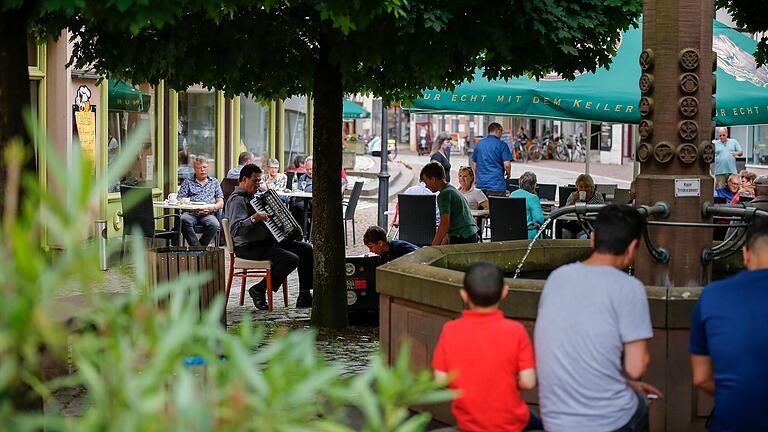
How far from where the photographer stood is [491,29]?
8.88 m

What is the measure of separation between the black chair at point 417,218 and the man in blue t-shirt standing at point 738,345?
379 inches

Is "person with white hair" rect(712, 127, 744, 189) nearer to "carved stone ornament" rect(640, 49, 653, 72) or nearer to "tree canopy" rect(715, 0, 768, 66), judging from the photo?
"tree canopy" rect(715, 0, 768, 66)

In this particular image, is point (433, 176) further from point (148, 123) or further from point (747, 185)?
point (747, 185)

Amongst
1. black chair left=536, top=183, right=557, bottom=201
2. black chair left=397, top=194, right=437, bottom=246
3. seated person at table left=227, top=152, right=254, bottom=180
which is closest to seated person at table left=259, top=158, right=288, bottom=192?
seated person at table left=227, top=152, right=254, bottom=180

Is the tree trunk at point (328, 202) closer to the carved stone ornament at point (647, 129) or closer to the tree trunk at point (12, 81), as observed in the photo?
the carved stone ornament at point (647, 129)

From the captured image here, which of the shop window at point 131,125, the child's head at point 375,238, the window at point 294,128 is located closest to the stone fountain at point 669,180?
the child's head at point 375,238

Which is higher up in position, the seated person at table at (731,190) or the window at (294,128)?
the window at (294,128)

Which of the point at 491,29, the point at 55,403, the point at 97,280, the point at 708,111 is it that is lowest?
the point at 55,403

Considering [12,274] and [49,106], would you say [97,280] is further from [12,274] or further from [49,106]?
[49,106]

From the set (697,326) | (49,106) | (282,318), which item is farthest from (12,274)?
(49,106)

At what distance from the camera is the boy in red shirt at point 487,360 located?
4.57 meters

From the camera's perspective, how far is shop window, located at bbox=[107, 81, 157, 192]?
17.5 m

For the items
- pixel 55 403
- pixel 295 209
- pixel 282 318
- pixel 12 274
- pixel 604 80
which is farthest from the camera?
pixel 295 209

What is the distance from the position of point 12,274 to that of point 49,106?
13.8 meters
